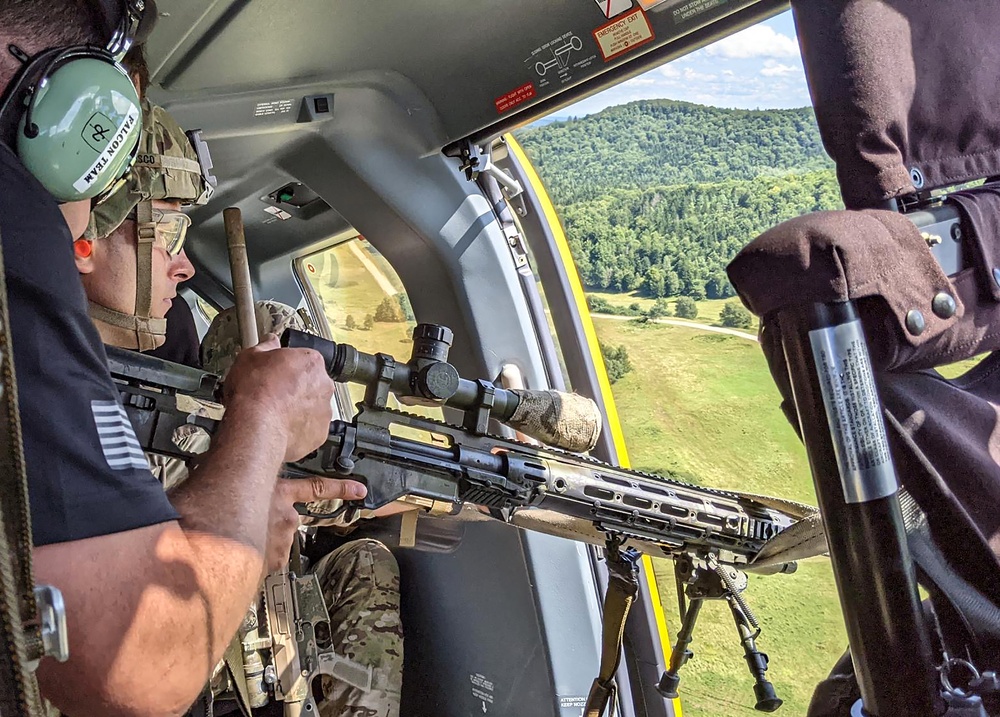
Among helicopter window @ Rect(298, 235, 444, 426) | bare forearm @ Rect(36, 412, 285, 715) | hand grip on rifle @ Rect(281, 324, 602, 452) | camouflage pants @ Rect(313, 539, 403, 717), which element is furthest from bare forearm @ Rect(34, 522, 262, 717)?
helicopter window @ Rect(298, 235, 444, 426)

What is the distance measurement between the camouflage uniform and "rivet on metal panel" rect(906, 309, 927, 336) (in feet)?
9.11

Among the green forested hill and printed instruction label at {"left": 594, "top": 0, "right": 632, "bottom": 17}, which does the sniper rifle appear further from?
printed instruction label at {"left": 594, "top": 0, "right": 632, "bottom": 17}

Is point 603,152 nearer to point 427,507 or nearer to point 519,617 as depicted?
point 427,507

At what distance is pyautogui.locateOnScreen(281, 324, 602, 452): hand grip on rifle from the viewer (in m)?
1.79

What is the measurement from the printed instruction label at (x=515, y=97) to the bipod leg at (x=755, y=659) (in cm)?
168

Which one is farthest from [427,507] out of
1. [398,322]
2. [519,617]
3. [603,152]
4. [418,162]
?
[398,322]

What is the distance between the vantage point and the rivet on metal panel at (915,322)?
2.55 ft

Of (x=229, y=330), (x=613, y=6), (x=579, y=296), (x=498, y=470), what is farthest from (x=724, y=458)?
(x=229, y=330)

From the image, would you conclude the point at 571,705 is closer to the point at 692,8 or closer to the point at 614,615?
the point at 614,615

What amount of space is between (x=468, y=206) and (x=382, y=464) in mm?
1396

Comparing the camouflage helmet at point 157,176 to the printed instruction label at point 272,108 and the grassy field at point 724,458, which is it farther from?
the grassy field at point 724,458

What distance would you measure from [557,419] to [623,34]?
1138 millimetres

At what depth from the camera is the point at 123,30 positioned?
1220mm

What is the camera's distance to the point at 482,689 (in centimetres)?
338
